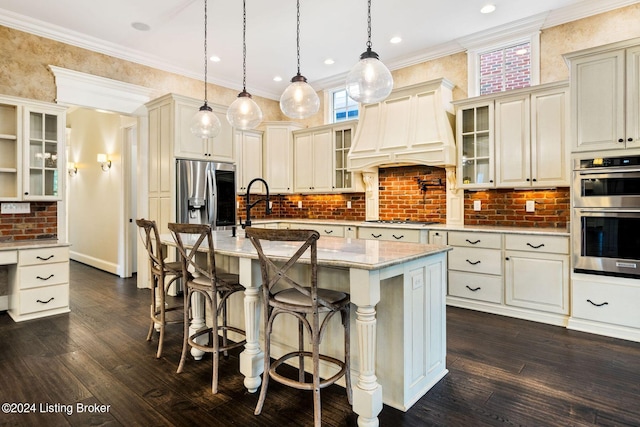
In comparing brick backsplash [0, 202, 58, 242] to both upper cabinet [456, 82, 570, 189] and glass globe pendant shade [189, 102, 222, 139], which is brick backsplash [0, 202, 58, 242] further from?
upper cabinet [456, 82, 570, 189]

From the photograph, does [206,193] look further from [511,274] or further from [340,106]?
[511,274]

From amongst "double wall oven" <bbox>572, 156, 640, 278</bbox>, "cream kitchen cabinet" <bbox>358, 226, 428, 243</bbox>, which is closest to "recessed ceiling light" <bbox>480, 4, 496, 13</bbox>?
"double wall oven" <bbox>572, 156, 640, 278</bbox>

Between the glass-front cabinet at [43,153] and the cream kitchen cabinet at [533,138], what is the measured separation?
5.02m

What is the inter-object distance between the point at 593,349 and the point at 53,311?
5.16 meters

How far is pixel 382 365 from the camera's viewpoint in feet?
7.30

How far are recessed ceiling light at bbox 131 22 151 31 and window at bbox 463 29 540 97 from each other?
392cm

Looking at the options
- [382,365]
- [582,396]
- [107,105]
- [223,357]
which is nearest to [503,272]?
[582,396]

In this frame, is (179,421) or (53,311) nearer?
(179,421)

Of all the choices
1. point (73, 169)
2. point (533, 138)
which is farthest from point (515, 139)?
point (73, 169)

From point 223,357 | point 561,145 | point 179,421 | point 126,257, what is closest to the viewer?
point 179,421

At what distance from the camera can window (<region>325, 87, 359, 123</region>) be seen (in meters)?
6.13

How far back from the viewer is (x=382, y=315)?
2217 millimetres

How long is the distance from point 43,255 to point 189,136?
2136 millimetres

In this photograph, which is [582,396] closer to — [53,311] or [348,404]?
[348,404]
